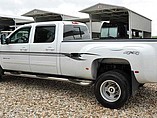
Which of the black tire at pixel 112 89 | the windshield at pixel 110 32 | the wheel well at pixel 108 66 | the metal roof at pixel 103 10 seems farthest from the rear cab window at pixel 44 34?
the metal roof at pixel 103 10

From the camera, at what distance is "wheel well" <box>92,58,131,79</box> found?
489 cm

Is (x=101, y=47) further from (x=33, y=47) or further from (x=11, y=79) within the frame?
(x=11, y=79)

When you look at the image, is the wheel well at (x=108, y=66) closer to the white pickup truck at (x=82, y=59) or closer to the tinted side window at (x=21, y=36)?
the white pickup truck at (x=82, y=59)

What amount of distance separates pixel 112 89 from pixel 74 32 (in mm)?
2140

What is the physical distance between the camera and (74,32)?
239 inches

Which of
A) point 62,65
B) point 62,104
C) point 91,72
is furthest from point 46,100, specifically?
point 91,72

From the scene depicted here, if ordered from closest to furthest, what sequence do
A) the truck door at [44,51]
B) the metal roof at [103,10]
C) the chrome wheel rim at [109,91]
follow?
the chrome wheel rim at [109,91]
the truck door at [44,51]
the metal roof at [103,10]

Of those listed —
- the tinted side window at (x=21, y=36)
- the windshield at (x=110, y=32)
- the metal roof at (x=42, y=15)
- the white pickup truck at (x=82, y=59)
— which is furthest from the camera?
the metal roof at (x=42, y=15)

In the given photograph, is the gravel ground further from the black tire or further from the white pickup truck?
the white pickup truck

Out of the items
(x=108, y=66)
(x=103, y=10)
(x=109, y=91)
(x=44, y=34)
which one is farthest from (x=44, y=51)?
(x=103, y=10)

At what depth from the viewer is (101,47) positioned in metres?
4.73

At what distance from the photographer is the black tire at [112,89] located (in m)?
4.55

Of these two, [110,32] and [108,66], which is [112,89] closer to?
[108,66]

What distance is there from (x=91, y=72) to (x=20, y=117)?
73.6 inches
